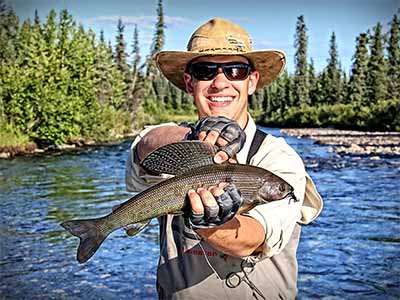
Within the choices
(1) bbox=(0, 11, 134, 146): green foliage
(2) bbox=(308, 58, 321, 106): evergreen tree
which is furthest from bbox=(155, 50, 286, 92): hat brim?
(2) bbox=(308, 58, 321, 106): evergreen tree

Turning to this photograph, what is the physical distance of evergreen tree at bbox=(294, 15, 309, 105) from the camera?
284ft

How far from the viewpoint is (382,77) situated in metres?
69.7

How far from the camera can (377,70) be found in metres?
70.4

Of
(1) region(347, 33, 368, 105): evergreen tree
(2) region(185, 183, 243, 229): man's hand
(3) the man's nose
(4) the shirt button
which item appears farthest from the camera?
(1) region(347, 33, 368, 105): evergreen tree

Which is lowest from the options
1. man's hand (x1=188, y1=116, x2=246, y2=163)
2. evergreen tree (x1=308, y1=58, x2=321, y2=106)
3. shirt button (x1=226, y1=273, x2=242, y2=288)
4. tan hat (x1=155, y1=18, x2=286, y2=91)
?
evergreen tree (x1=308, y1=58, x2=321, y2=106)

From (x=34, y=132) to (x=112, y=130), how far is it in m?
9.70

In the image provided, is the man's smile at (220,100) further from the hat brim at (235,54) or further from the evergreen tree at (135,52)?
the evergreen tree at (135,52)

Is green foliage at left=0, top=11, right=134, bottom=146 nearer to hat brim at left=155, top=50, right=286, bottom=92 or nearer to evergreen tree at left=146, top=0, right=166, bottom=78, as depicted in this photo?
evergreen tree at left=146, top=0, right=166, bottom=78

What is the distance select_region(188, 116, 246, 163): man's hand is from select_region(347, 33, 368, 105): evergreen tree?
72925 millimetres

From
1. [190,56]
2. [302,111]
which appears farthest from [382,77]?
[190,56]

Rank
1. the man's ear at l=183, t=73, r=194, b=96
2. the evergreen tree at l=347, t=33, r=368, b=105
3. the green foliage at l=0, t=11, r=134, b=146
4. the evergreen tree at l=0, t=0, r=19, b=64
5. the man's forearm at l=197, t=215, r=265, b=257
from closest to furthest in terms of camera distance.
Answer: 1. the man's forearm at l=197, t=215, r=265, b=257
2. the man's ear at l=183, t=73, r=194, b=96
3. the green foliage at l=0, t=11, r=134, b=146
4. the evergreen tree at l=0, t=0, r=19, b=64
5. the evergreen tree at l=347, t=33, r=368, b=105

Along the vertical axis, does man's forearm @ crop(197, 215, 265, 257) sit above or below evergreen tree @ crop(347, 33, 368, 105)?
above

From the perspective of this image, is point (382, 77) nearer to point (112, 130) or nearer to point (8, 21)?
point (112, 130)

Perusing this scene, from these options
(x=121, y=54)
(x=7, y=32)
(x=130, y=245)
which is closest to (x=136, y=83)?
(x=121, y=54)
